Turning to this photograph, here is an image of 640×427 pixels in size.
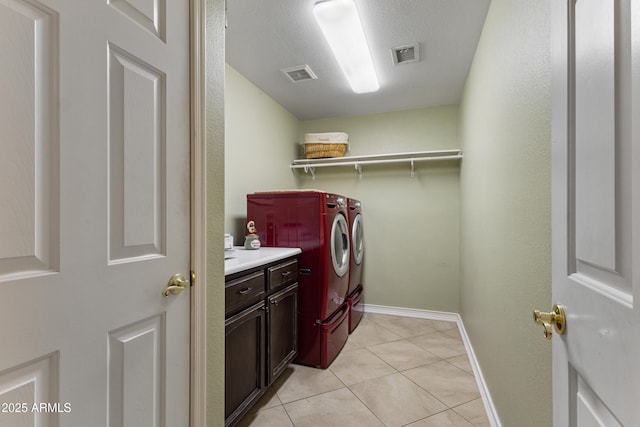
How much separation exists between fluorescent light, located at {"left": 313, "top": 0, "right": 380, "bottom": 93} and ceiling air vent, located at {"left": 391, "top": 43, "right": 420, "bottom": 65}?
0.20 meters

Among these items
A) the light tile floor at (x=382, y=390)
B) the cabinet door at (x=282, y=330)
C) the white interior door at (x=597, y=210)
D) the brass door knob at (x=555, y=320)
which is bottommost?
the light tile floor at (x=382, y=390)

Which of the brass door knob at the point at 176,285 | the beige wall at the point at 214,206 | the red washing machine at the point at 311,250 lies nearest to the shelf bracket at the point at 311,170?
the red washing machine at the point at 311,250

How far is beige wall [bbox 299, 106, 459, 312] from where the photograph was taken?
332cm

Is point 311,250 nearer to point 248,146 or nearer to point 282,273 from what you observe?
point 282,273

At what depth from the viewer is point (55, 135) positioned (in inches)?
25.0

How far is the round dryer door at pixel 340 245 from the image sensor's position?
96.0 inches

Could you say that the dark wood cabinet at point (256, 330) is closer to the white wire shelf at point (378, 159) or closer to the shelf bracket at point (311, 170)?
the white wire shelf at point (378, 159)

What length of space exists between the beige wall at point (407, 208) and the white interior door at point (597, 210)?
2.77m

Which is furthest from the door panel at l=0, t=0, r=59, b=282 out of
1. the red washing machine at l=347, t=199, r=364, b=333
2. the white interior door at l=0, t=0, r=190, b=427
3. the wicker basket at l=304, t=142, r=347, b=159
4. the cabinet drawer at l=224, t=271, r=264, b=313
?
the wicker basket at l=304, t=142, r=347, b=159

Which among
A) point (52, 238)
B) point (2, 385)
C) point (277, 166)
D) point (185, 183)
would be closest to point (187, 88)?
point (185, 183)

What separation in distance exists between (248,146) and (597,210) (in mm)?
2665

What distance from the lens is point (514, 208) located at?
50.4 inches

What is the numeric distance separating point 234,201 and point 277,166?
930 millimetres

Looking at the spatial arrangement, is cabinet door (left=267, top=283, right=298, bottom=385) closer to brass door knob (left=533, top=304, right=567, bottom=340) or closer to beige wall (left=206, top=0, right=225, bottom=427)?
beige wall (left=206, top=0, right=225, bottom=427)
